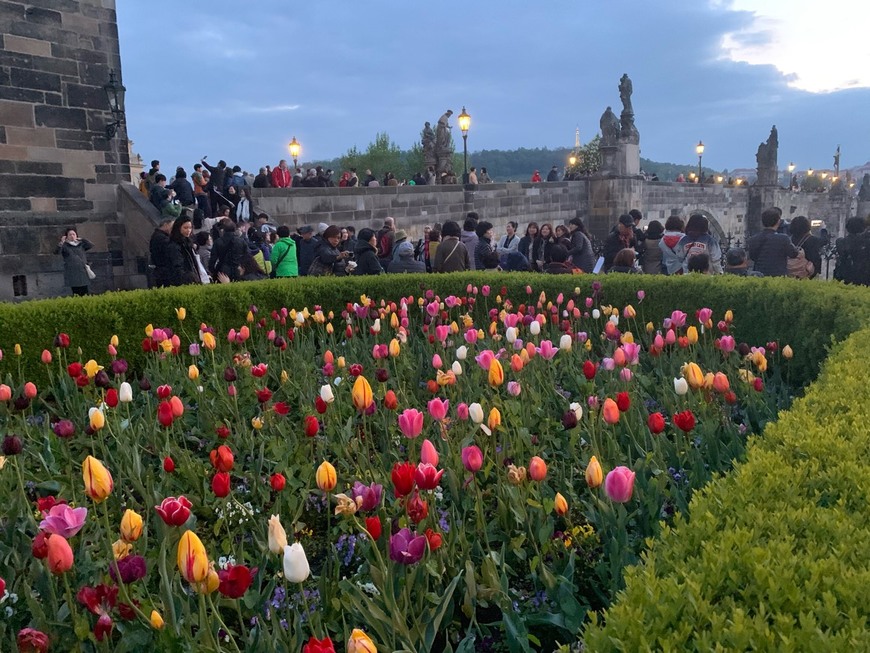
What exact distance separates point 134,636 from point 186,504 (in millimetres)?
532

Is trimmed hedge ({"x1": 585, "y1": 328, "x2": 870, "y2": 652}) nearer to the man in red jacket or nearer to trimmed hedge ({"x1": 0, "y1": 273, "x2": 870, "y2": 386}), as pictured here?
trimmed hedge ({"x1": 0, "y1": 273, "x2": 870, "y2": 386})

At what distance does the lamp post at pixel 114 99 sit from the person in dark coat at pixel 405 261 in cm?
658

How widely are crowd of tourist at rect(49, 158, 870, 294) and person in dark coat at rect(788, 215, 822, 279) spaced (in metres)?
0.01

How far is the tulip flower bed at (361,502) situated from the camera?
2.42 meters

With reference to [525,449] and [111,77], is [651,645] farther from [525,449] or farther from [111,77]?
[111,77]

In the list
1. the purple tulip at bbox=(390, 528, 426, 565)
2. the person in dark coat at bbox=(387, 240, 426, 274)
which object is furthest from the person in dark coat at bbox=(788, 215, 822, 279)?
the purple tulip at bbox=(390, 528, 426, 565)

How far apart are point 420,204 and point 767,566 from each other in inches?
775

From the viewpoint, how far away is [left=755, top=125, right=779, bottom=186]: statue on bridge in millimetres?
43156

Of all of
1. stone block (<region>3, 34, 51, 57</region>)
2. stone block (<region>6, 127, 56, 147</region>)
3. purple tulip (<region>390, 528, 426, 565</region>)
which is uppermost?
stone block (<region>3, 34, 51, 57</region>)

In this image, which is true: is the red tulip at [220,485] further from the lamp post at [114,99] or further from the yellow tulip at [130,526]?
the lamp post at [114,99]

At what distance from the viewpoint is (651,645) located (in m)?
1.68

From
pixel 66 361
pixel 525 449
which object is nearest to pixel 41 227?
pixel 66 361

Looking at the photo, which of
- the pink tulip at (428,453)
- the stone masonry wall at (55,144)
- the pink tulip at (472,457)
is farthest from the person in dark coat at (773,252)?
the stone masonry wall at (55,144)

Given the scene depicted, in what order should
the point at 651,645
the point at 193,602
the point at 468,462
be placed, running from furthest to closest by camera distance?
the point at 193,602
the point at 468,462
the point at 651,645
